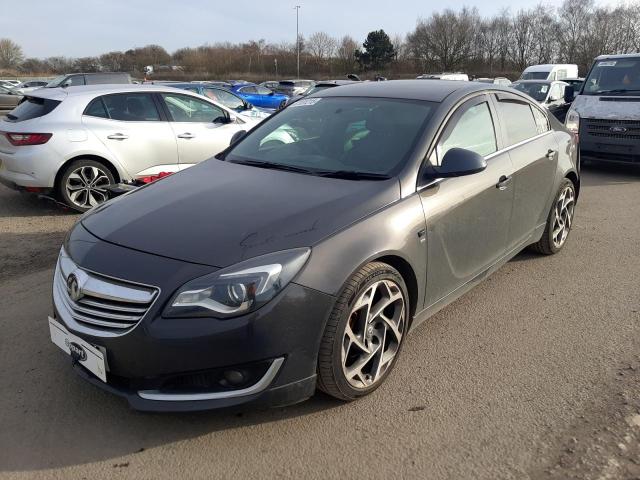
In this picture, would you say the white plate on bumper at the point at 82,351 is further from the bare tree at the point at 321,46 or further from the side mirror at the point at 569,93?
the bare tree at the point at 321,46

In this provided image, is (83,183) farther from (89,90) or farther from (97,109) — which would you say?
(89,90)

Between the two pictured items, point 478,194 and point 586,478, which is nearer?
point 586,478

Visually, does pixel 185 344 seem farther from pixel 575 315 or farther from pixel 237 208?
pixel 575 315

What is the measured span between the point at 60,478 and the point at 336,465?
3.91ft

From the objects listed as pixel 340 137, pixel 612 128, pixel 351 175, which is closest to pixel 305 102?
pixel 340 137

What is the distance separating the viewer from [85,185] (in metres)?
6.49

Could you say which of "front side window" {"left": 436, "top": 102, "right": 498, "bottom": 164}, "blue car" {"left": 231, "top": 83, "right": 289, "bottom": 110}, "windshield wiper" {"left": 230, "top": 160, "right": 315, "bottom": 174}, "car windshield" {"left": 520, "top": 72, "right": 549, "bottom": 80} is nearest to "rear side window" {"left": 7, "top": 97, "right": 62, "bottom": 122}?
"windshield wiper" {"left": 230, "top": 160, "right": 315, "bottom": 174}

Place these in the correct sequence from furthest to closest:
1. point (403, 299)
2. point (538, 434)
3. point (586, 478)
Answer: point (403, 299), point (538, 434), point (586, 478)

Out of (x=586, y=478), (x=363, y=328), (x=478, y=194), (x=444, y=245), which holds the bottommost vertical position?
(x=586, y=478)

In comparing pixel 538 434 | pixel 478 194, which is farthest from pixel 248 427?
pixel 478 194

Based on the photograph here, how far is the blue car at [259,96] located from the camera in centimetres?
2078

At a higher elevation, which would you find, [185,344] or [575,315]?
[185,344]

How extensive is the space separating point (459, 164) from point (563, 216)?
252cm

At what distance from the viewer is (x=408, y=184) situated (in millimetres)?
3074
